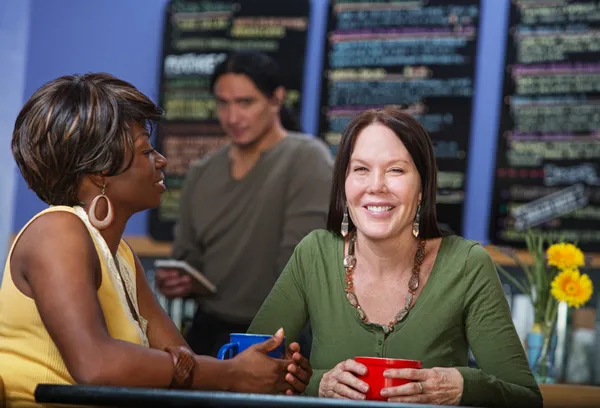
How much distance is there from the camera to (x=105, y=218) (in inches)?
73.7

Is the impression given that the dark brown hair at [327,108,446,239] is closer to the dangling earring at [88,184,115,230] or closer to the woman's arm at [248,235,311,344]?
the woman's arm at [248,235,311,344]

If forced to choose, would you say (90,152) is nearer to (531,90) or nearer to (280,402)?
(280,402)

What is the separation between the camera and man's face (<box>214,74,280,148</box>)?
13.5ft

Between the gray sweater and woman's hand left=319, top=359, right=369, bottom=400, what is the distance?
1.74 metres

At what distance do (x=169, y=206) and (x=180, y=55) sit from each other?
2.80ft

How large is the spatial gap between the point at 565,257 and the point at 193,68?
3109mm

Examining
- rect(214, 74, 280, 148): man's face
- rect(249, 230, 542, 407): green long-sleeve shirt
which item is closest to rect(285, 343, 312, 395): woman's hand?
rect(249, 230, 542, 407): green long-sleeve shirt

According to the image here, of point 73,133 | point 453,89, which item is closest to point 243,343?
point 73,133

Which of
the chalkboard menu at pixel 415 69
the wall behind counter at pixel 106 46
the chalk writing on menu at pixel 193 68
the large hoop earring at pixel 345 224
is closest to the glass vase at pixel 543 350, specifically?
the large hoop earring at pixel 345 224

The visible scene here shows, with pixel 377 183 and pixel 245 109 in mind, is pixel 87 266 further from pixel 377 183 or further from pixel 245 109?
pixel 245 109

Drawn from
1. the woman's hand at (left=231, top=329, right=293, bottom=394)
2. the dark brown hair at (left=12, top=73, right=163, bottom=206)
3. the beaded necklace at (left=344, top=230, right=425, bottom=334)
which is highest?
the dark brown hair at (left=12, top=73, right=163, bottom=206)

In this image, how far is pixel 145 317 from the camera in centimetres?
209

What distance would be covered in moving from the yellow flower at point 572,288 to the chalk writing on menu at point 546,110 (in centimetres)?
200

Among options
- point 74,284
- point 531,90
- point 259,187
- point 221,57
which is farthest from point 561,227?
point 74,284
